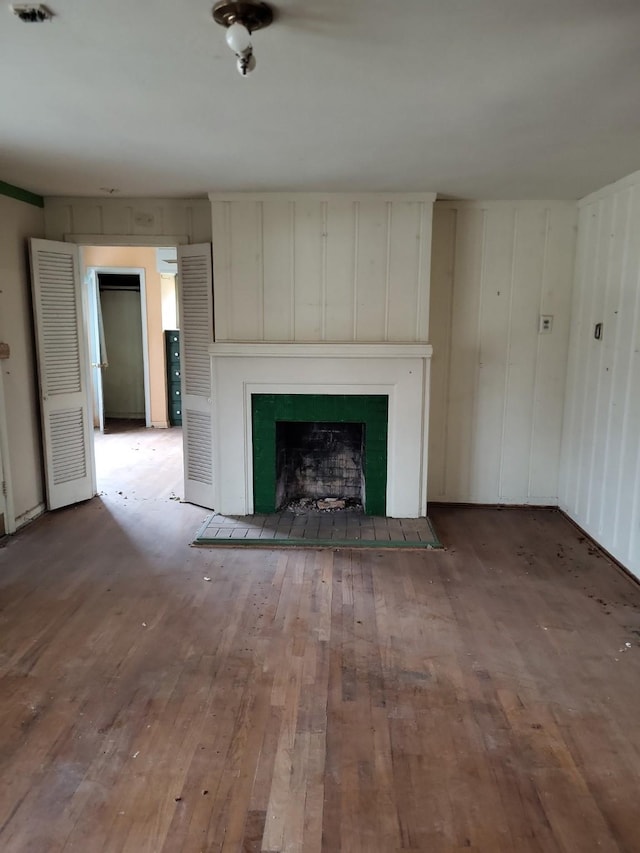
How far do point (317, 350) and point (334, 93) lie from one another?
2.14 meters

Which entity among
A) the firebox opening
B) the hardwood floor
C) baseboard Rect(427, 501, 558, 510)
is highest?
the firebox opening

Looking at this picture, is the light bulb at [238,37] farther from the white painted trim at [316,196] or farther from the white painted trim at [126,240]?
the white painted trim at [126,240]

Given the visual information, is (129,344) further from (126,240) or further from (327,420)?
(327,420)

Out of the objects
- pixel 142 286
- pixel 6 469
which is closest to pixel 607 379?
pixel 6 469

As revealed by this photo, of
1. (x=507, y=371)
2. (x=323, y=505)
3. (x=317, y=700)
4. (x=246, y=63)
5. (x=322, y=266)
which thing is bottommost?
(x=317, y=700)

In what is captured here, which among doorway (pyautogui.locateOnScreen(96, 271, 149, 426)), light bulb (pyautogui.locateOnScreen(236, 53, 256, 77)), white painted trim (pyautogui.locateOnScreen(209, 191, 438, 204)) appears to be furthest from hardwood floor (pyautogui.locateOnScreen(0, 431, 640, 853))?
doorway (pyautogui.locateOnScreen(96, 271, 149, 426))

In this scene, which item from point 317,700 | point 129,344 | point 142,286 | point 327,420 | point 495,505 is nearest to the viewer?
point 317,700

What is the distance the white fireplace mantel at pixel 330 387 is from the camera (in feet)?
14.3

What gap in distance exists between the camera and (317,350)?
4.33 m

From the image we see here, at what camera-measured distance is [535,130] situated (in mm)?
2777

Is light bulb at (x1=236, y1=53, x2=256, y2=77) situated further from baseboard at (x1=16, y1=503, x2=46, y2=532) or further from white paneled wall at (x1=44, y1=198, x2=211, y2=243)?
baseboard at (x1=16, y1=503, x2=46, y2=532)

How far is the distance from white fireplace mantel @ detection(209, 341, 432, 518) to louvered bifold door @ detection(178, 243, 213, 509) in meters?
0.18

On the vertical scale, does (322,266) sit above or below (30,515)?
above

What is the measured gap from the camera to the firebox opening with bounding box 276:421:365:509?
4840 millimetres
